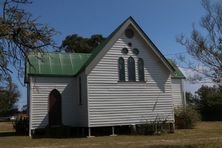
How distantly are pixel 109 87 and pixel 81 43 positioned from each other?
92.4ft

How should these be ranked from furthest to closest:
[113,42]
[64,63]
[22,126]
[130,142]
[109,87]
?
[64,63]
[22,126]
[113,42]
[109,87]
[130,142]

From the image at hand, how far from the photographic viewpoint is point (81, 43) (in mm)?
52531

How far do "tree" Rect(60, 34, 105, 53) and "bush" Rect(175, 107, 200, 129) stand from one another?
23655mm

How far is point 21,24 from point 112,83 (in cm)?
1790

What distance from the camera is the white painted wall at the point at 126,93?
81.4ft

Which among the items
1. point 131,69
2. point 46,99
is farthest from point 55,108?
point 131,69

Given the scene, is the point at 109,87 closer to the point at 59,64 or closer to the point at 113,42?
the point at 113,42

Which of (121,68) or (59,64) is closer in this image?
(121,68)

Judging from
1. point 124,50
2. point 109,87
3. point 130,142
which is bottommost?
point 130,142

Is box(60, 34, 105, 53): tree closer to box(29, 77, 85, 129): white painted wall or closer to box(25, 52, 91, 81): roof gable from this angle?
box(25, 52, 91, 81): roof gable

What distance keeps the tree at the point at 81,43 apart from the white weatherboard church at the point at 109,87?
23986 millimetres

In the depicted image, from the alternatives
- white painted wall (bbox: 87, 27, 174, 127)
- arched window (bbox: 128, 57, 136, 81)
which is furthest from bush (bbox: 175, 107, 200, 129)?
arched window (bbox: 128, 57, 136, 81)

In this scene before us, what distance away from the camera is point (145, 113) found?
26172mm

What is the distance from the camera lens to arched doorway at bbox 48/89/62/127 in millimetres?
27031
